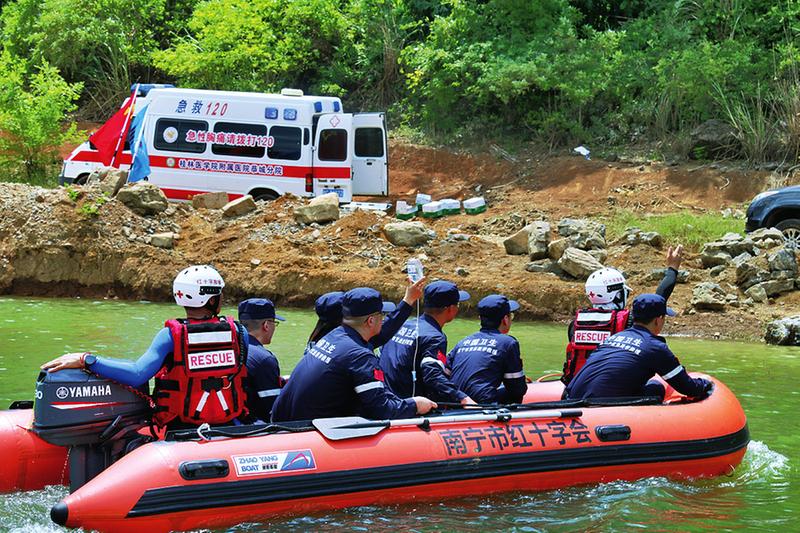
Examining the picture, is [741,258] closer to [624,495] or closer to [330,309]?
[624,495]

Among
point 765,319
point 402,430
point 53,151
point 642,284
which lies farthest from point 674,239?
point 53,151

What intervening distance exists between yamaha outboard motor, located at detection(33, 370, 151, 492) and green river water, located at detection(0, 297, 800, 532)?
0.42 metres

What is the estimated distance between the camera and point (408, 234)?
17203mm

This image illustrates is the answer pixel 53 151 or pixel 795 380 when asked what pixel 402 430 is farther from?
pixel 53 151

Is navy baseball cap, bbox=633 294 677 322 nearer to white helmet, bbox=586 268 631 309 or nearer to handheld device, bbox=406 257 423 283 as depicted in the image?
white helmet, bbox=586 268 631 309

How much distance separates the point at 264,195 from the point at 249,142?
3.53ft

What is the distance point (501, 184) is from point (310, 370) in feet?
56.3

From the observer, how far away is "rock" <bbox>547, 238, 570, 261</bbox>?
53.2ft

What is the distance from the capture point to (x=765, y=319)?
14.0m

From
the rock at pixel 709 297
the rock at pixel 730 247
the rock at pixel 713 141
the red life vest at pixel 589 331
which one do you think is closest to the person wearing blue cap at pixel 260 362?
the red life vest at pixel 589 331

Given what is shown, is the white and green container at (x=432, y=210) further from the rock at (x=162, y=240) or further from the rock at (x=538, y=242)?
the rock at (x=162, y=240)

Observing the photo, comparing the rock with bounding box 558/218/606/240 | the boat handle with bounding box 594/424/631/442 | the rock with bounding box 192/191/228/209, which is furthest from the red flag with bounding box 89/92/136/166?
the boat handle with bounding box 594/424/631/442

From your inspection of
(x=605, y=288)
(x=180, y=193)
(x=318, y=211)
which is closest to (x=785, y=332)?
(x=605, y=288)

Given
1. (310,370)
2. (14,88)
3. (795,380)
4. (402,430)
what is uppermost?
(14,88)
